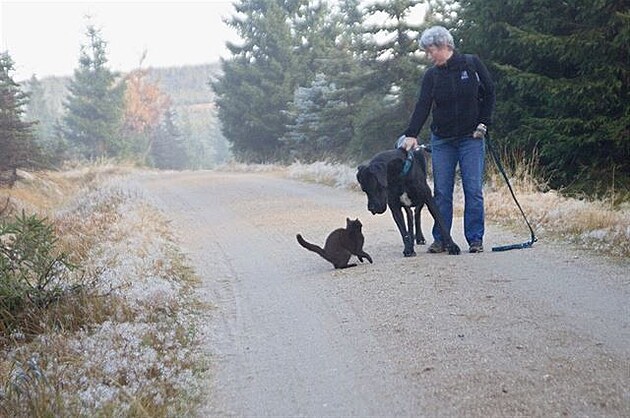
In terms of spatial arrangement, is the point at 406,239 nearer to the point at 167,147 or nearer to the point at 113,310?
the point at 113,310

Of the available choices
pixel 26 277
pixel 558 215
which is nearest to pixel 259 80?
pixel 558 215

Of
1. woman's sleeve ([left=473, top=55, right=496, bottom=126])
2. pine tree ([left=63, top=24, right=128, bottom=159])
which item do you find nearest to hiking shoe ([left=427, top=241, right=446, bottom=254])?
woman's sleeve ([left=473, top=55, right=496, bottom=126])

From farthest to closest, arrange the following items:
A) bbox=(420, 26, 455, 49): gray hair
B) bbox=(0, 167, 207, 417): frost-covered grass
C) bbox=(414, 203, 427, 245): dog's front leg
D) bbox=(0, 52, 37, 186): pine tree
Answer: bbox=(0, 52, 37, 186): pine tree < bbox=(414, 203, 427, 245): dog's front leg < bbox=(420, 26, 455, 49): gray hair < bbox=(0, 167, 207, 417): frost-covered grass

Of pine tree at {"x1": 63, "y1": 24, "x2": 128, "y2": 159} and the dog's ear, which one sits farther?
pine tree at {"x1": 63, "y1": 24, "x2": 128, "y2": 159}

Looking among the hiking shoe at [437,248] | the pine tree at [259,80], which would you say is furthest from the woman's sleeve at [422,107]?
the pine tree at [259,80]

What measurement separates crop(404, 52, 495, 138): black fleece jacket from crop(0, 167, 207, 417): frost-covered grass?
3036 millimetres

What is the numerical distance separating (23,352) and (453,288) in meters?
3.33

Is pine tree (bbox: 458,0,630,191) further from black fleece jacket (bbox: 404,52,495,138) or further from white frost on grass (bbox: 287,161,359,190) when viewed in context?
black fleece jacket (bbox: 404,52,495,138)

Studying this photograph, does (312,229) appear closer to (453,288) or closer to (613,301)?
(453,288)

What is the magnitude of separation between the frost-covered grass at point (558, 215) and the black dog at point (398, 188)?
5.07 ft

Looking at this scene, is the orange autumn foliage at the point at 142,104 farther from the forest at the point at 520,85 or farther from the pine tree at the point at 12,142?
the pine tree at the point at 12,142

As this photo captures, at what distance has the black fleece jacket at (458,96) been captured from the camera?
6.84 metres

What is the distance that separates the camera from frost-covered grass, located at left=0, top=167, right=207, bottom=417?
12.2ft

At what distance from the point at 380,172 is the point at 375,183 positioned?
12 cm
